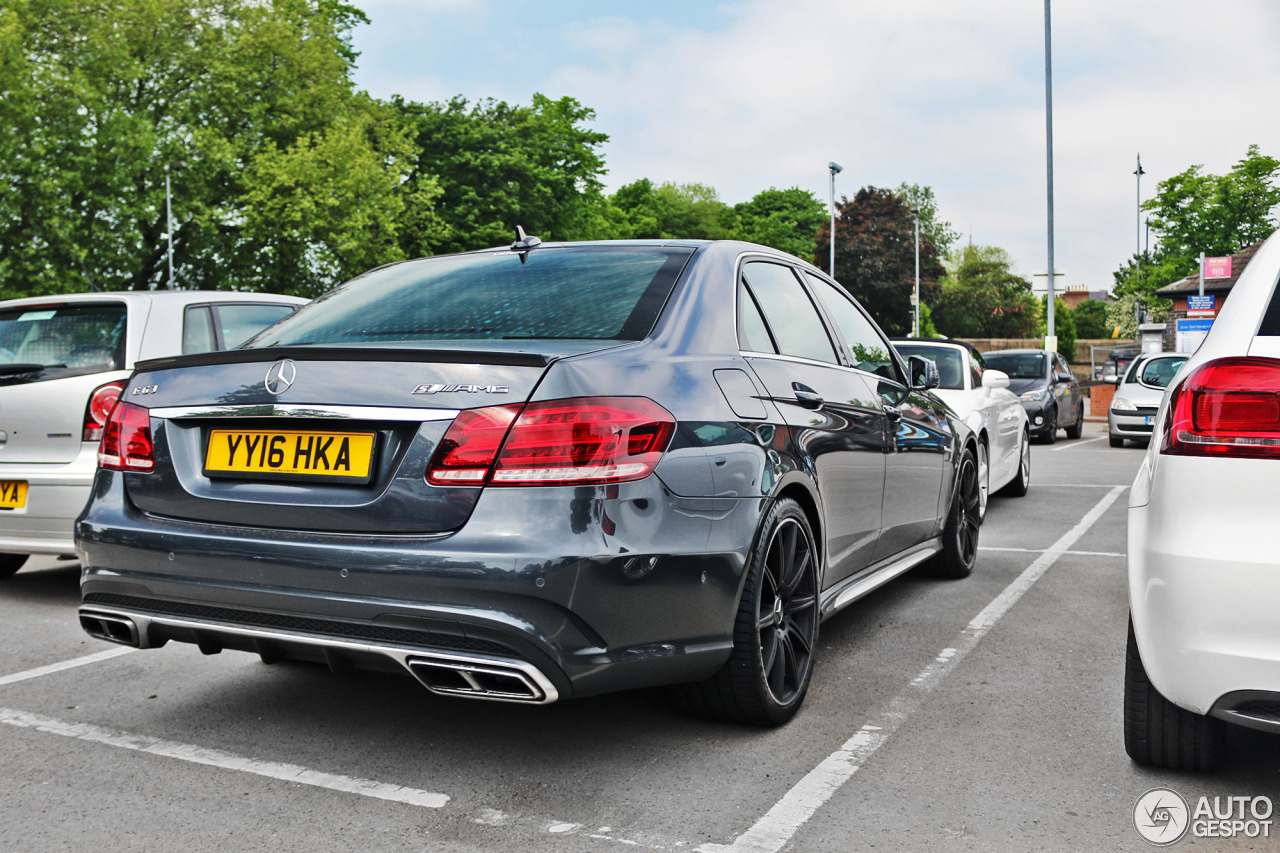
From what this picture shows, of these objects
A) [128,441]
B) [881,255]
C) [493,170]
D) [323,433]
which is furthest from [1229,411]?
[881,255]

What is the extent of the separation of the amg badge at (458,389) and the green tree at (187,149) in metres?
31.0

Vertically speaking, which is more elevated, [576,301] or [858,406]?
[576,301]

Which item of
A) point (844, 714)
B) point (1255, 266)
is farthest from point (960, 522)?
point (1255, 266)

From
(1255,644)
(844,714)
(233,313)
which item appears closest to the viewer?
(1255,644)

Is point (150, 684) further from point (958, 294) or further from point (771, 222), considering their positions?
point (771, 222)

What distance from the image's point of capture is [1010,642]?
4.99 metres

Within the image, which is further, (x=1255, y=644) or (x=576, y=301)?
(x=576, y=301)

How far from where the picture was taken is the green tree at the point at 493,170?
160 ft

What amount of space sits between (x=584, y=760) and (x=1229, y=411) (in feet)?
6.56

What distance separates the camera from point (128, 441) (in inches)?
137

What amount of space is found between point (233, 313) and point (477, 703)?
363cm

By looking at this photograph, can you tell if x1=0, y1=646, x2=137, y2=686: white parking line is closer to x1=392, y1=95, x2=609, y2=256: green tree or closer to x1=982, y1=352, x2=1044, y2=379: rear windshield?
x1=982, y1=352, x2=1044, y2=379: rear windshield

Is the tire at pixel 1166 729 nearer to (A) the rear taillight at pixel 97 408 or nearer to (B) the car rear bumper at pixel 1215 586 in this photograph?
(B) the car rear bumper at pixel 1215 586

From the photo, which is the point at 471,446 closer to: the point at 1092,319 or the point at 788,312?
the point at 788,312
